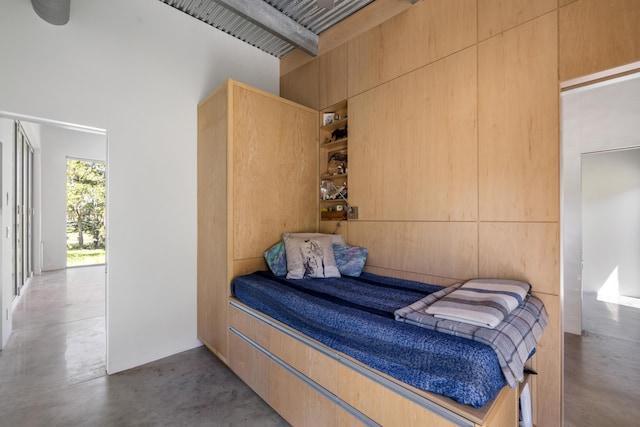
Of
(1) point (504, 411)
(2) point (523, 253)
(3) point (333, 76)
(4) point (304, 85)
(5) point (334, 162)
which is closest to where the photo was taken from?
(1) point (504, 411)

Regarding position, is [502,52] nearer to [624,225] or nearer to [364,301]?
[364,301]

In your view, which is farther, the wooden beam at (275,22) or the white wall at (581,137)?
the white wall at (581,137)

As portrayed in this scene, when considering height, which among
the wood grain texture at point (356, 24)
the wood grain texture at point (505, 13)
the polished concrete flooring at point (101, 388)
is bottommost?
the polished concrete flooring at point (101, 388)

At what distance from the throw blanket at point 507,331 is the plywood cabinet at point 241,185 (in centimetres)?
160

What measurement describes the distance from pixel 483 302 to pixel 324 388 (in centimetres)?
97

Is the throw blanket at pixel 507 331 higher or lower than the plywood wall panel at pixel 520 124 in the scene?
lower

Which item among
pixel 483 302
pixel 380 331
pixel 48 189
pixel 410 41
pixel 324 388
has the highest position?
pixel 410 41

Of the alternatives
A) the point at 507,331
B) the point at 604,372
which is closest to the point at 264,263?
the point at 507,331

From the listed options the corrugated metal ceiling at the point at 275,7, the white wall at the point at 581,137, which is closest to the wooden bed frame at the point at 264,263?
the corrugated metal ceiling at the point at 275,7

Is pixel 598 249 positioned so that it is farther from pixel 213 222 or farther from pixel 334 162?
pixel 213 222

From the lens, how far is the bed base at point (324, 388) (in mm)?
1079

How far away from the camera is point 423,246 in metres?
2.29

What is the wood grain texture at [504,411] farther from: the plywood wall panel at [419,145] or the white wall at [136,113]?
the white wall at [136,113]

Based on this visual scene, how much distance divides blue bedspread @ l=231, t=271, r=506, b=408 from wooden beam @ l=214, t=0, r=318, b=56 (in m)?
2.46
